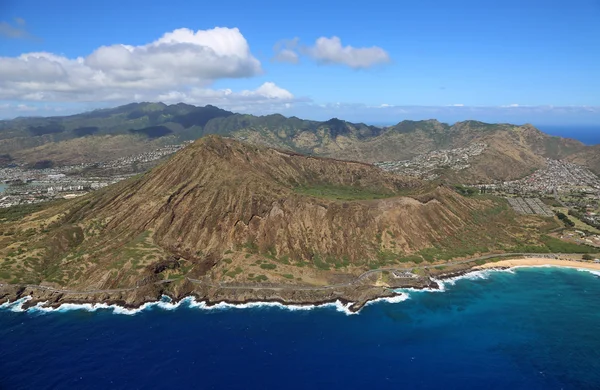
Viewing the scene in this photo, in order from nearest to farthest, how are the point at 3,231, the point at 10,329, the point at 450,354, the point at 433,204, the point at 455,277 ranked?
the point at 450,354
the point at 10,329
the point at 455,277
the point at 3,231
the point at 433,204

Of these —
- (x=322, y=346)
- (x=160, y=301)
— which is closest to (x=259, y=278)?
(x=160, y=301)

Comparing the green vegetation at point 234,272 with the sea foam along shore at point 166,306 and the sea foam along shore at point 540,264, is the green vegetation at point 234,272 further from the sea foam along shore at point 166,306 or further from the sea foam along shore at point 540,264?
the sea foam along shore at point 540,264

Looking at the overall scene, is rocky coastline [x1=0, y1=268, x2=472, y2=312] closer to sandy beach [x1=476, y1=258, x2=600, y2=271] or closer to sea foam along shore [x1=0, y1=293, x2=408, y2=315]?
sea foam along shore [x1=0, y1=293, x2=408, y2=315]

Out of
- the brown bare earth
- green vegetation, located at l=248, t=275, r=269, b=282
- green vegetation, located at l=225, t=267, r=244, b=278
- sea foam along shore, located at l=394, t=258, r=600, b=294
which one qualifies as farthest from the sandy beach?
green vegetation, located at l=225, t=267, r=244, b=278

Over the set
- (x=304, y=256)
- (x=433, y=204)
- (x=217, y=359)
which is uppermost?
(x=433, y=204)

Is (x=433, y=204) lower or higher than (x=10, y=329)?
higher

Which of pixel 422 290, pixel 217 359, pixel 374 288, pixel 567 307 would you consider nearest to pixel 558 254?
pixel 567 307

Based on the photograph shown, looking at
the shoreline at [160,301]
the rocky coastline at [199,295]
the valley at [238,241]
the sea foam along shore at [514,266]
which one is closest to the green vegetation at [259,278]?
the valley at [238,241]

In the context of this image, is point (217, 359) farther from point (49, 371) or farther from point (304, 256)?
point (304, 256)
